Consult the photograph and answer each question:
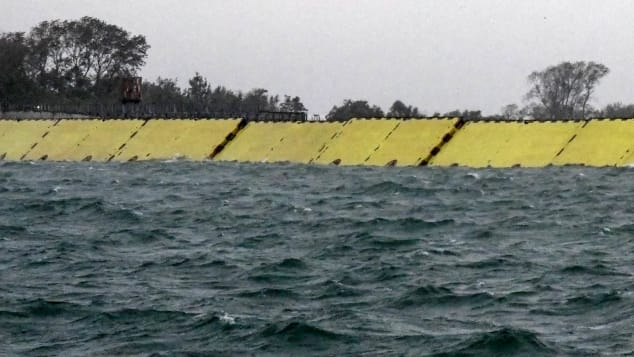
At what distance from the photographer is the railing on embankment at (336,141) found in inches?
1791

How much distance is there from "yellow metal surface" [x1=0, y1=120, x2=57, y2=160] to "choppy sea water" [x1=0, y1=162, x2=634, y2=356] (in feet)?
85.9

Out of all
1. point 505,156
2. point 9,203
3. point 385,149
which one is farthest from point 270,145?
point 9,203

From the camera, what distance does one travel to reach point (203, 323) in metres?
15.0

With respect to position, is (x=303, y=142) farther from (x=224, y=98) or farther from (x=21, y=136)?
(x=224, y=98)

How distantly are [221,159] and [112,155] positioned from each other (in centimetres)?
552

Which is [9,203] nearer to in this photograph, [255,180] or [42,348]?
[255,180]

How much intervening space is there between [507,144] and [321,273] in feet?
95.1

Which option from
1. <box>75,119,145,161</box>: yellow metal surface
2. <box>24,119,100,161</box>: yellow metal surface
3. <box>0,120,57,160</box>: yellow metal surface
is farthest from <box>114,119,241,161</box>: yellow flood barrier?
<box>0,120,57,160</box>: yellow metal surface

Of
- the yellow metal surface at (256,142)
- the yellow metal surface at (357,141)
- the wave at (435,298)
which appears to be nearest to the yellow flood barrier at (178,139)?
the yellow metal surface at (256,142)

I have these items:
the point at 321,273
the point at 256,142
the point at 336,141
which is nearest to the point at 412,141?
the point at 336,141

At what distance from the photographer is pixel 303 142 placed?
52.0 metres

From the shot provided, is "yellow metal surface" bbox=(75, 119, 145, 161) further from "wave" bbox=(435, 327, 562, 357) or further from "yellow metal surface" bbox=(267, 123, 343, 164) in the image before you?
"wave" bbox=(435, 327, 562, 357)

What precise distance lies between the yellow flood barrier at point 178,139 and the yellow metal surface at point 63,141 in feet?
8.56

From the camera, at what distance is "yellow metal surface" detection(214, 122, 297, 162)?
51875 mm
